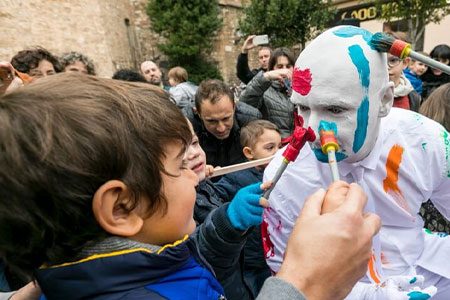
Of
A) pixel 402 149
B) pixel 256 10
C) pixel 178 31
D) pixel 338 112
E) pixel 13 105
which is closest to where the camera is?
pixel 13 105

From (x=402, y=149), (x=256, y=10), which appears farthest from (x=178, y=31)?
(x=402, y=149)

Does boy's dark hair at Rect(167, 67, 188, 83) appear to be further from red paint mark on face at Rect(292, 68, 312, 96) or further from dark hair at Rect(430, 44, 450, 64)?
red paint mark on face at Rect(292, 68, 312, 96)

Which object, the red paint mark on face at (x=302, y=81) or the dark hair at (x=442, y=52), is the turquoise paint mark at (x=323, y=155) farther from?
the dark hair at (x=442, y=52)

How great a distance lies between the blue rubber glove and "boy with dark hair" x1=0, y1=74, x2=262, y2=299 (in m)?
0.32

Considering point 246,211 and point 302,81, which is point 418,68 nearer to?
point 302,81

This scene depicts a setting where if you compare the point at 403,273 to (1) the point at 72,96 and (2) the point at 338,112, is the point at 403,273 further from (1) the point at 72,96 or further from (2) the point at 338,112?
(1) the point at 72,96

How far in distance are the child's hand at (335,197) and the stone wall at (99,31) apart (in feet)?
31.3

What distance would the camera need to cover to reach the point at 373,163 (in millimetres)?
1055

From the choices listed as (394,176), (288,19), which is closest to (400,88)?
(394,176)

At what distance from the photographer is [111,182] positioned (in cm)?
58

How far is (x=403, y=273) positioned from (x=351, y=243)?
2.03ft

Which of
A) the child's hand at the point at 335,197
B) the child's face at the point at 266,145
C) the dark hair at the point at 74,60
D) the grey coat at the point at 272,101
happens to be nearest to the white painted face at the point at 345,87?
the child's hand at the point at 335,197

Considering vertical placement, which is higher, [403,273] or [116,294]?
[116,294]

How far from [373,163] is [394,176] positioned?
0.09m
